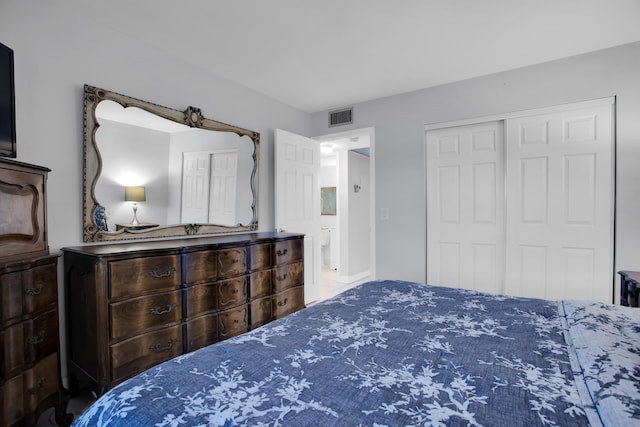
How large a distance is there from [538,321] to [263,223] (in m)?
2.85

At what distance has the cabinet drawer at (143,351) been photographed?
190 centimetres

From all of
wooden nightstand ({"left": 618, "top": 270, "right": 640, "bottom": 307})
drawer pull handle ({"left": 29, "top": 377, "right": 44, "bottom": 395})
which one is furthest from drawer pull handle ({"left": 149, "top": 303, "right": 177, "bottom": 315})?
wooden nightstand ({"left": 618, "top": 270, "right": 640, "bottom": 307})

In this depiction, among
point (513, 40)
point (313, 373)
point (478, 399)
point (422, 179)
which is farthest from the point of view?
→ point (422, 179)

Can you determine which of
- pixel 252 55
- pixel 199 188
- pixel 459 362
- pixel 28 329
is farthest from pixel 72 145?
pixel 459 362

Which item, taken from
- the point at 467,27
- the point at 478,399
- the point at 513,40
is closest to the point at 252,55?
the point at 467,27

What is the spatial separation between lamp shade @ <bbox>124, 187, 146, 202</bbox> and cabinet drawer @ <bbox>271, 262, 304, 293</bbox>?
4.14ft

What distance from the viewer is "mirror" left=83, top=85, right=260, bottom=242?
2.29 m

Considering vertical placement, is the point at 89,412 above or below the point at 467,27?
below

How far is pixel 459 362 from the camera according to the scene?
41.4 inches

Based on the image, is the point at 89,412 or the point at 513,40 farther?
the point at 513,40

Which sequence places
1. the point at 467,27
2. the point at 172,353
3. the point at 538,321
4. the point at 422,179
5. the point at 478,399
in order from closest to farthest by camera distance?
the point at 478,399
the point at 538,321
the point at 172,353
the point at 467,27
the point at 422,179

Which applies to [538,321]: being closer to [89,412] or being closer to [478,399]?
[478,399]

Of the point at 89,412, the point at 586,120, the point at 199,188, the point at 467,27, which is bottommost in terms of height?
the point at 89,412

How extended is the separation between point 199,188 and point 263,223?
96 cm
